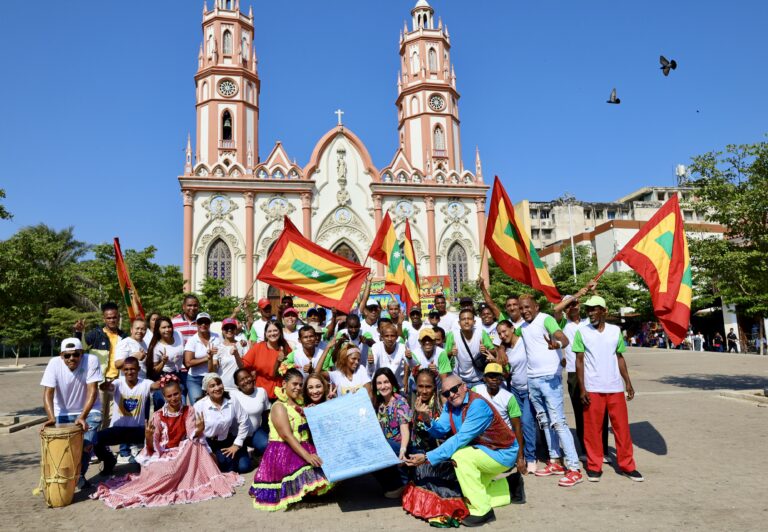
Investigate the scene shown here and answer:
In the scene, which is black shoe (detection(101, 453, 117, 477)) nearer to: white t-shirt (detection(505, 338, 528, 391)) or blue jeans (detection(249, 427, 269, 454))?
blue jeans (detection(249, 427, 269, 454))

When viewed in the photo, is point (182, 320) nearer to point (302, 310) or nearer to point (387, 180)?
point (302, 310)

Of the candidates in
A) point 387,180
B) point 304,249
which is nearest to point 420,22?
point 387,180

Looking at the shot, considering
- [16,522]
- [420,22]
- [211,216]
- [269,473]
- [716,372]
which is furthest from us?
[420,22]

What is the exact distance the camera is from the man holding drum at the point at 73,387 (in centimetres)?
562

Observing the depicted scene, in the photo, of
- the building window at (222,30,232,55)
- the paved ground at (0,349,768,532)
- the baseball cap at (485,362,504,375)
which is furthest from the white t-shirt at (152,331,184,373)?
the building window at (222,30,232,55)

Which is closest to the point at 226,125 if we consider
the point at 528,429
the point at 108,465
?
the point at 108,465

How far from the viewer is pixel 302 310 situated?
24.7m

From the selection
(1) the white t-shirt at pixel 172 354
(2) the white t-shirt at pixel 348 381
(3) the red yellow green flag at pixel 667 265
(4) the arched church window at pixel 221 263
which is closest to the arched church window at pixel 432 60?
(4) the arched church window at pixel 221 263

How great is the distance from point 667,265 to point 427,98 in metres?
30.5

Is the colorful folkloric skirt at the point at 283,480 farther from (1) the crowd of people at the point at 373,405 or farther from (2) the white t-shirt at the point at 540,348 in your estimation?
(2) the white t-shirt at the point at 540,348

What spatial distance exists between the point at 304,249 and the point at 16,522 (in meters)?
5.24

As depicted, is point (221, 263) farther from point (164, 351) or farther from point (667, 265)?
point (667, 265)

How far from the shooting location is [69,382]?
5691 mm

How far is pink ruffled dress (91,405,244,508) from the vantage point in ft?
17.2
